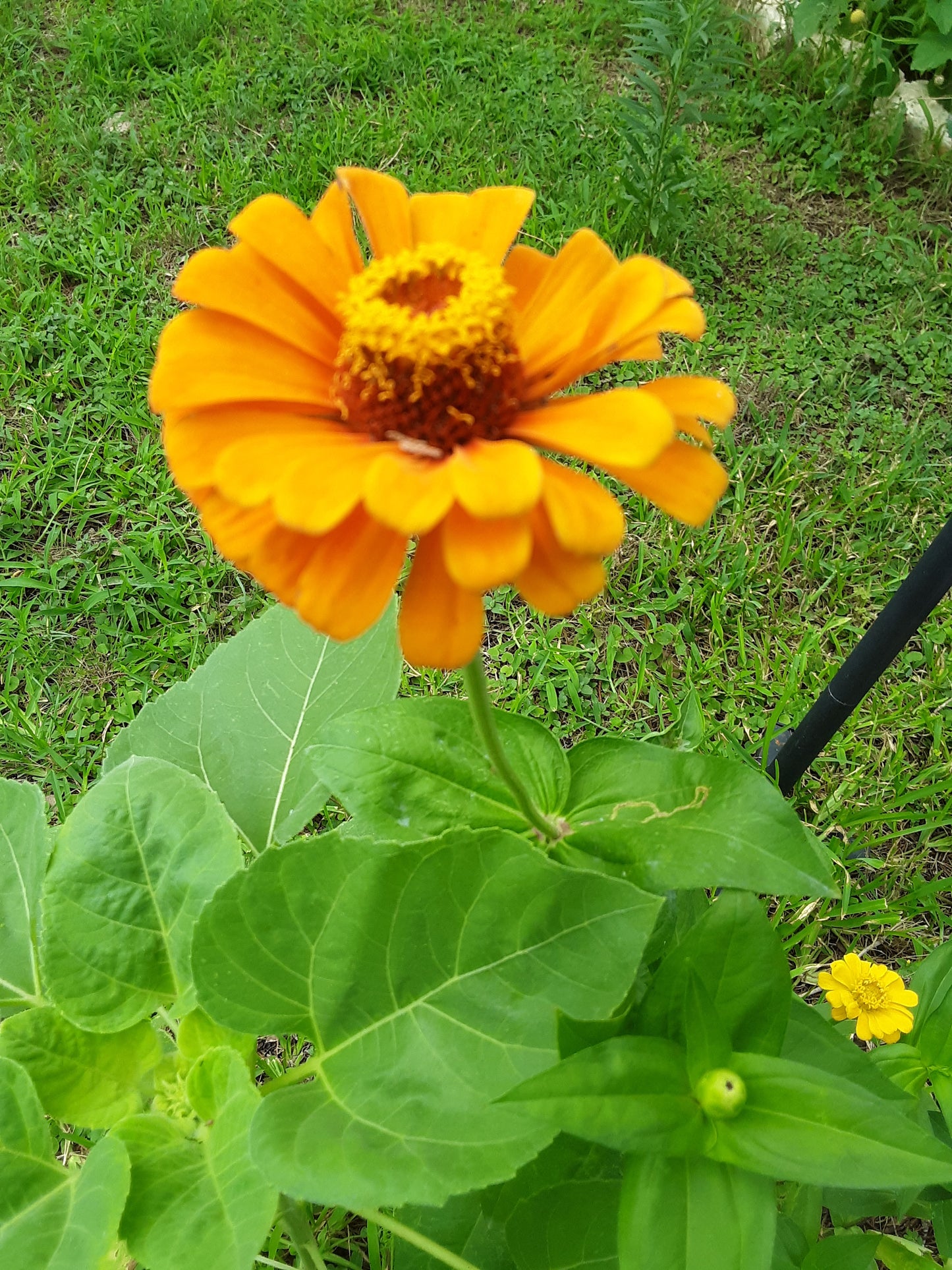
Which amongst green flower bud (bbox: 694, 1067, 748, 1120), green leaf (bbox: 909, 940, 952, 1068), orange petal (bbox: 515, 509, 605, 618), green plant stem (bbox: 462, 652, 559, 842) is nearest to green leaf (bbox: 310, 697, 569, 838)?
green plant stem (bbox: 462, 652, 559, 842)

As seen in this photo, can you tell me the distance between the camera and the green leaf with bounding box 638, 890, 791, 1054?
2.70 feet

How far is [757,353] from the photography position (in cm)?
251

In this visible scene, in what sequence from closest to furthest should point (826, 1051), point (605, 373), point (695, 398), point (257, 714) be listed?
point (695, 398) → point (826, 1051) → point (257, 714) → point (605, 373)

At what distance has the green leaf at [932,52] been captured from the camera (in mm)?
2885

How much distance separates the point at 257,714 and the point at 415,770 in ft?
1.05

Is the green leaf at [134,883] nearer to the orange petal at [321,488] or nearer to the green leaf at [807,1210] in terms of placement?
the orange petal at [321,488]

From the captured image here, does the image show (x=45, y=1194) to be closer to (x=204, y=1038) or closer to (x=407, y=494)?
(x=204, y=1038)

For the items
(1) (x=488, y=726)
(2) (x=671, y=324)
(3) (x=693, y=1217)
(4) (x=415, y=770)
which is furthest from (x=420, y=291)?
(3) (x=693, y=1217)

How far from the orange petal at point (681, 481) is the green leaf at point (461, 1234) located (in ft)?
2.52

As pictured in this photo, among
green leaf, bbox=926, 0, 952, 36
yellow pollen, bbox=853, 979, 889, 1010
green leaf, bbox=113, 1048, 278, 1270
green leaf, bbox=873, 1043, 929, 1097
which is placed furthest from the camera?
green leaf, bbox=926, 0, 952, 36

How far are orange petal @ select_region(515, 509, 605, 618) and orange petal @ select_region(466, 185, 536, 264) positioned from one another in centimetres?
25

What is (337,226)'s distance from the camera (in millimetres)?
776

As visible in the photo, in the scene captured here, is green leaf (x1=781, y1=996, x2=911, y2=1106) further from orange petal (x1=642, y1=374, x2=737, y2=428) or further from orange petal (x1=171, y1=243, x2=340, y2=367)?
orange petal (x1=171, y1=243, x2=340, y2=367)

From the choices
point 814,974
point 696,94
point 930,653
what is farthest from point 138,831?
point 696,94
